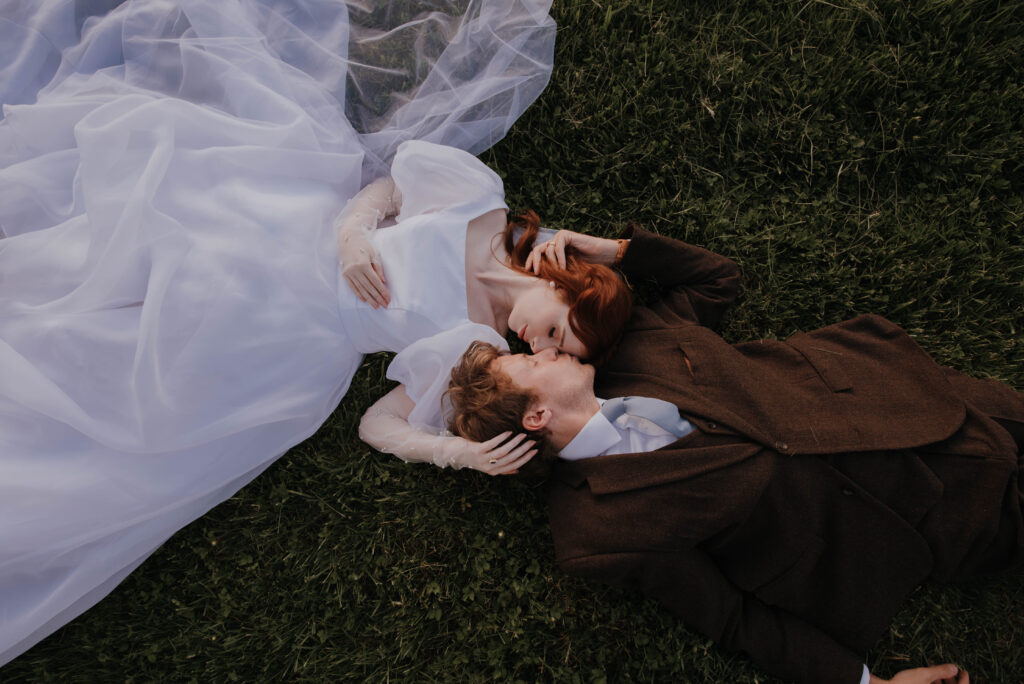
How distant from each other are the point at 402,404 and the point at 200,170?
5.19 ft

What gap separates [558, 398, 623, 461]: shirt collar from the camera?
297cm

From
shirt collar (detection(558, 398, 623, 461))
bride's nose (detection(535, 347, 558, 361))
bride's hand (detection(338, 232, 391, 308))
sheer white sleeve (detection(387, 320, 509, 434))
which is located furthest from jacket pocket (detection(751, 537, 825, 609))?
bride's hand (detection(338, 232, 391, 308))

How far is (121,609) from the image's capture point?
3566 millimetres

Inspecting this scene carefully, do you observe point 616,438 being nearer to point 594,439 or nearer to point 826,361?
point 594,439

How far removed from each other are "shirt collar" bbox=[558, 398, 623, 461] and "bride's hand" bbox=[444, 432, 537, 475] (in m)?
0.21

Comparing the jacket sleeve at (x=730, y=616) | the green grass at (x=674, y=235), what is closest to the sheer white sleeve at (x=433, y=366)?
the green grass at (x=674, y=235)

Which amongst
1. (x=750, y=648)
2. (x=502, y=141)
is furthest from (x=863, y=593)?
(x=502, y=141)

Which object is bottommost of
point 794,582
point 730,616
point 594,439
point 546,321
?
point 730,616

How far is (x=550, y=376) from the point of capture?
3.00m

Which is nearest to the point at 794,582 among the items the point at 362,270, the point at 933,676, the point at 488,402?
the point at 933,676

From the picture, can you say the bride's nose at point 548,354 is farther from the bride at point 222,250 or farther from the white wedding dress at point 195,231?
the white wedding dress at point 195,231

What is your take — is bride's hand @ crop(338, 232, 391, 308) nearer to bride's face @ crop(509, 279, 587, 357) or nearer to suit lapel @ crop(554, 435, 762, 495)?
bride's face @ crop(509, 279, 587, 357)

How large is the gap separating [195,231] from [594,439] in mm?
2215

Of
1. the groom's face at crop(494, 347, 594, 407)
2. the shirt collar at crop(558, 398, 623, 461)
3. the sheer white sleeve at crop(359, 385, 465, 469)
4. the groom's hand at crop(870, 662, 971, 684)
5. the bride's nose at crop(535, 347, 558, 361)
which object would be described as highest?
the bride's nose at crop(535, 347, 558, 361)
